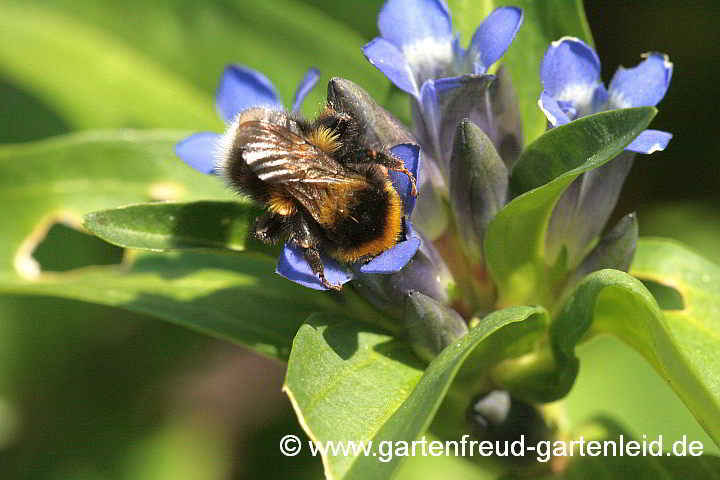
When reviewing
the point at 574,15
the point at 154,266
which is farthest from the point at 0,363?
the point at 574,15

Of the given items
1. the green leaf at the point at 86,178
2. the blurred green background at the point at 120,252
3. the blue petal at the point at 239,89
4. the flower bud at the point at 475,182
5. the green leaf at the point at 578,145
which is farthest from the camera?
the blurred green background at the point at 120,252

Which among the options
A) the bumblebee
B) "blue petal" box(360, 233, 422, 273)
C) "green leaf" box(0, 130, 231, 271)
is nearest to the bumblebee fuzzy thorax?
the bumblebee

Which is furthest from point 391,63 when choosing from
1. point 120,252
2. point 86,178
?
point 120,252

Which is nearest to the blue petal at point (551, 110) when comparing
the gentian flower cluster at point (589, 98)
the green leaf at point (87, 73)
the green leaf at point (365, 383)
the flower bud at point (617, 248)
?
the gentian flower cluster at point (589, 98)

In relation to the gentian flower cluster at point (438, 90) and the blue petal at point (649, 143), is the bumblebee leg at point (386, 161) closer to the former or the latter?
the gentian flower cluster at point (438, 90)

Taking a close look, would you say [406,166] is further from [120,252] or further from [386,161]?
[120,252]
